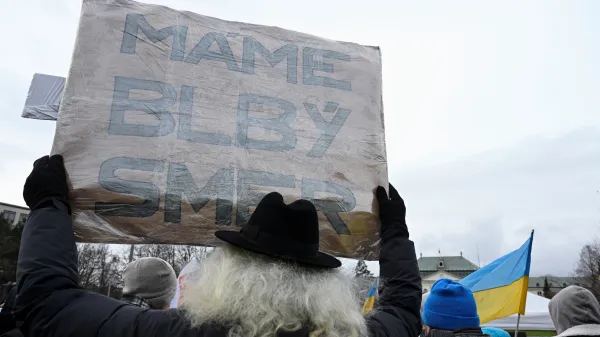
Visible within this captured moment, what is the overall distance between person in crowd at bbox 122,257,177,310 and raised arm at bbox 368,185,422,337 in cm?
151

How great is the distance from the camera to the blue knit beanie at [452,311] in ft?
10.5

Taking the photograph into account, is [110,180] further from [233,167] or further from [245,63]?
[245,63]

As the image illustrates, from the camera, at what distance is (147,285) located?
280 centimetres

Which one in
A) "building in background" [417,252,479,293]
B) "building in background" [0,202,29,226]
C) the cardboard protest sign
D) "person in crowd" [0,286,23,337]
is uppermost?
"building in background" [0,202,29,226]

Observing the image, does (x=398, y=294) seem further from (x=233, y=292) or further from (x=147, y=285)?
(x=147, y=285)

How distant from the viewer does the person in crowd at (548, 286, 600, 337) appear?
9.03ft

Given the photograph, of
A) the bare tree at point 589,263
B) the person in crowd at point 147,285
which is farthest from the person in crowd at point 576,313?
the bare tree at point 589,263

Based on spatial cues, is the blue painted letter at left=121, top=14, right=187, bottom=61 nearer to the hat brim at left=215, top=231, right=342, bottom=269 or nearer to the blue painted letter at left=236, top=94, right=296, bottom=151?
the blue painted letter at left=236, top=94, right=296, bottom=151

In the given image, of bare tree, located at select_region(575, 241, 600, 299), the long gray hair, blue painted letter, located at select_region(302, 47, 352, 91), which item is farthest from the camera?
bare tree, located at select_region(575, 241, 600, 299)

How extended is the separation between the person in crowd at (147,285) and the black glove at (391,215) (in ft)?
4.91

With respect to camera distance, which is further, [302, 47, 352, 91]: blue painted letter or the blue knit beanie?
the blue knit beanie

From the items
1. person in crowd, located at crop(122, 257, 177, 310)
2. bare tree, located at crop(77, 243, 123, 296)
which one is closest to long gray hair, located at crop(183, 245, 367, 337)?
person in crowd, located at crop(122, 257, 177, 310)

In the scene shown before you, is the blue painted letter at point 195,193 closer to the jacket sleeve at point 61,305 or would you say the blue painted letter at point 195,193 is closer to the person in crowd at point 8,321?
the jacket sleeve at point 61,305

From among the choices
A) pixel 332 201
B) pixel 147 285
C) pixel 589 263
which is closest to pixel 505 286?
pixel 332 201
